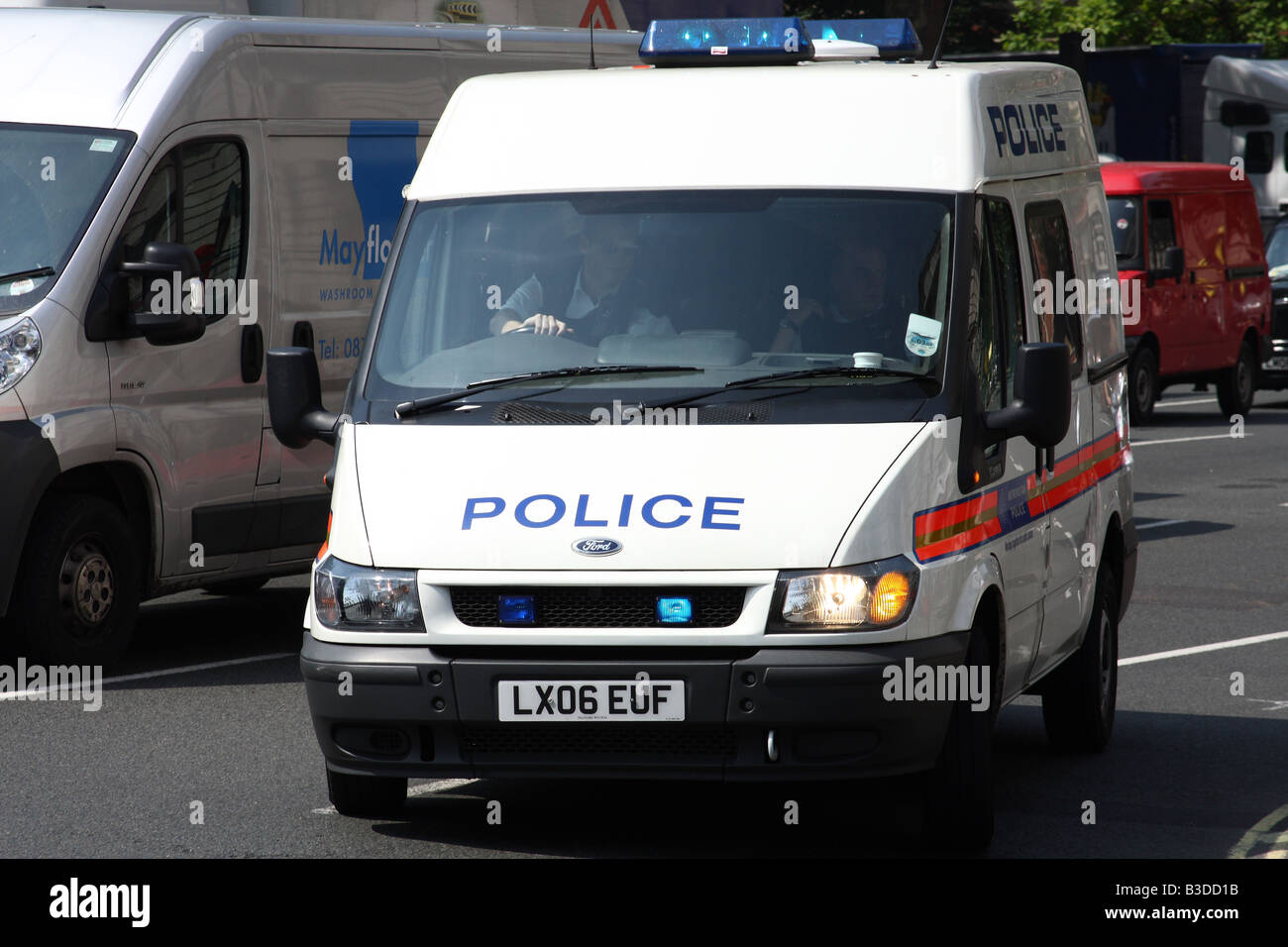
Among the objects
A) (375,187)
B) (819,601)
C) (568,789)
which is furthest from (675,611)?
(375,187)

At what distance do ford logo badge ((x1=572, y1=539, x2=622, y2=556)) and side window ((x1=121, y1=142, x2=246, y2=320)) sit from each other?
13.7 ft

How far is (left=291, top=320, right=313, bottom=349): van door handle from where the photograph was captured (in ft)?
34.5

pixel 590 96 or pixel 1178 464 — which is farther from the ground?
pixel 590 96

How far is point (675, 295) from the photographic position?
6.79 m

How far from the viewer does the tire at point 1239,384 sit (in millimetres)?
25406

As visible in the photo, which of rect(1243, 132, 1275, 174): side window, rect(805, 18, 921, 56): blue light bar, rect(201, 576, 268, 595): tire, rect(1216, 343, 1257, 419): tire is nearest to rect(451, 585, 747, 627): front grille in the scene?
rect(805, 18, 921, 56): blue light bar

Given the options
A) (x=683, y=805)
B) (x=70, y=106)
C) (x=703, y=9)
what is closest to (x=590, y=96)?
(x=683, y=805)

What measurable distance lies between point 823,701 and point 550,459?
3.35 ft

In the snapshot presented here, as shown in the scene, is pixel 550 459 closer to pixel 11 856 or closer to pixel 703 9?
pixel 11 856

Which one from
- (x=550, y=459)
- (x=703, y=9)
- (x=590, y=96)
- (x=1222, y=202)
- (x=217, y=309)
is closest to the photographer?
(x=550, y=459)

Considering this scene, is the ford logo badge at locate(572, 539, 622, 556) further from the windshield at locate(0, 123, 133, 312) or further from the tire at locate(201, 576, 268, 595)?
the tire at locate(201, 576, 268, 595)

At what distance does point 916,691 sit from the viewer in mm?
6062

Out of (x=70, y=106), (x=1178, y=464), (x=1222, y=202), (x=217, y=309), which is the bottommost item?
(x=1178, y=464)

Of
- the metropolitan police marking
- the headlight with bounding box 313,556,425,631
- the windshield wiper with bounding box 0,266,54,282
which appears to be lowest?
the headlight with bounding box 313,556,425,631
